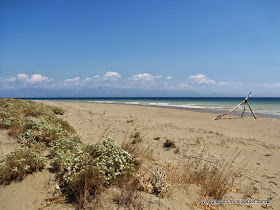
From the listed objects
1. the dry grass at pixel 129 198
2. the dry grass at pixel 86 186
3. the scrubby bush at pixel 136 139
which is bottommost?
the scrubby bush at pixel 136 139

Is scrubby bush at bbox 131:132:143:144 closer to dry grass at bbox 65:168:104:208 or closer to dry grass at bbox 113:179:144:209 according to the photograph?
dry grass at bbox 113:179:144:209

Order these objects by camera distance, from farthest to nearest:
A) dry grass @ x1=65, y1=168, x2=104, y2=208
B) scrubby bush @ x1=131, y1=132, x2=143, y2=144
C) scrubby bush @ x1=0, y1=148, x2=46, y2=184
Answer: scrubby bush @ x1=131, y1=132, x2=143, y2=144 → scrubby bush @ x1=0, y1=148, x2=46, y2=184 → dry grass @ x1=65, y1=168, x2=104, y2=208

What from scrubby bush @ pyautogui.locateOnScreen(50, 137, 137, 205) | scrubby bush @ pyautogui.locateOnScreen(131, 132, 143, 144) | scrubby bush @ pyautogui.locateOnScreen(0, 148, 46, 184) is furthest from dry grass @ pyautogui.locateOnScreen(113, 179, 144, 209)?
scrubby bush @ pyautogui.locateOnScreen(131, 132, 143, 144)

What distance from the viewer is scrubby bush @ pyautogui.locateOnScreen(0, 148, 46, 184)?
13.7 feet

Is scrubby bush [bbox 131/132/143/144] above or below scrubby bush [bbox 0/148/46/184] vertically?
below

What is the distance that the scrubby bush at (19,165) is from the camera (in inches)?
164

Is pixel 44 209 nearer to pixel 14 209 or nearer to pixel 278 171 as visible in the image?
pixel 14 209

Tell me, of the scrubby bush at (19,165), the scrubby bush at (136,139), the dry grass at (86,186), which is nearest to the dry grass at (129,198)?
the dry grass at (86,186)

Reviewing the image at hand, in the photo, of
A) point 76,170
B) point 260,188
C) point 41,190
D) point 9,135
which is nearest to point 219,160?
point 260,188

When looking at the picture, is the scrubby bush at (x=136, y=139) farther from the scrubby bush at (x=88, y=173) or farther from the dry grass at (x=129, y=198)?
the dry grass at (x=129, y=198)

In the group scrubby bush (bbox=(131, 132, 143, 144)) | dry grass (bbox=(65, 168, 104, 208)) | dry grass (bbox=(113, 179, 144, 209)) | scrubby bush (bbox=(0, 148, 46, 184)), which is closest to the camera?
dry grass (bbox=(113, 179, 144, 209))

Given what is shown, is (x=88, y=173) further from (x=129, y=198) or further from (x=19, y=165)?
(x=19, y=165)

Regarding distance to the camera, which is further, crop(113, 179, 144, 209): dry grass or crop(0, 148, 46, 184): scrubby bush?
crop(0, 148, 46, 184): scrubby bush

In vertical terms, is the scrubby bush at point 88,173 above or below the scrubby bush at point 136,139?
above
